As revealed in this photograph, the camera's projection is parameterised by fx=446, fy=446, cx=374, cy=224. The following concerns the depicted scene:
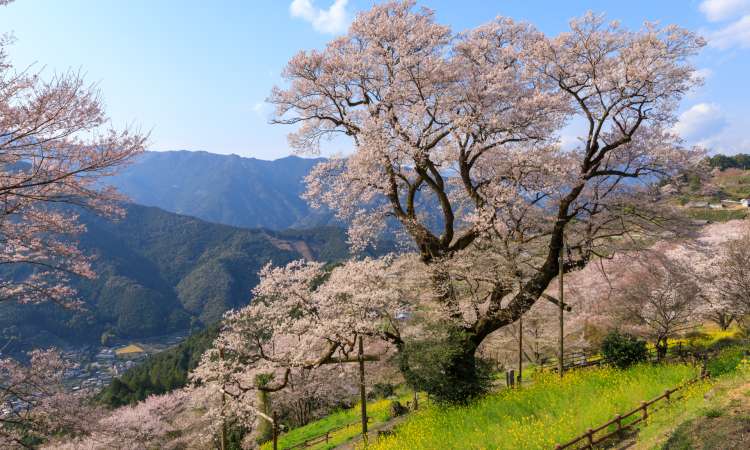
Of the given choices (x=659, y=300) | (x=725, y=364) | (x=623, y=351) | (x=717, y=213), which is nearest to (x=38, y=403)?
(x=623, y=351)

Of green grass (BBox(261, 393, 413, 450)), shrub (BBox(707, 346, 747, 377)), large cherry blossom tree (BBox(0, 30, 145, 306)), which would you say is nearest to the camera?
large cherry blossom tree (BBox(0, 30, 145, 306))

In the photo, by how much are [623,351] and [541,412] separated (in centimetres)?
655

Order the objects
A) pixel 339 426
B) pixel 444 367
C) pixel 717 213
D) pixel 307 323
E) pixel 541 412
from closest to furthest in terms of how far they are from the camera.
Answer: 1. pixel 541 412
2. pixel 444 367
3. pixel 307 323
4. pixel 339 426
5. pixel 717 213

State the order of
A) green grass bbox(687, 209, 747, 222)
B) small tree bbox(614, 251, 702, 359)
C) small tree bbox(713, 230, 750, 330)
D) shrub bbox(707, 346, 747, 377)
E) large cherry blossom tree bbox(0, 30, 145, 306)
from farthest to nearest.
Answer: green grass bbox(687, 209, 747, 222) < small tree bbox(614, 251, 702, 359) < small tree bbox(713, 230, 750, 330) < shrub bbox(707, 346, 747, 377) < large cherry blossom tree bbox(0, 30, 145, 306)

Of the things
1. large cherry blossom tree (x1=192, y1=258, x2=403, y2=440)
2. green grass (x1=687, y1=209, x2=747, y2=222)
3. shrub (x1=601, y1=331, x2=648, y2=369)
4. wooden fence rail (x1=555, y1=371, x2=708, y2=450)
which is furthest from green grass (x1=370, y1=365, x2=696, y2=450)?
green grass (x1=687, y1=209, x2=747, y2=222)

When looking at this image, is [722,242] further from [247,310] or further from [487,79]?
[247,310]

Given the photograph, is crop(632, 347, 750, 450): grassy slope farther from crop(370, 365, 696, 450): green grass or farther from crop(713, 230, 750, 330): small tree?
crop(713, 230, 750, 330): small tree

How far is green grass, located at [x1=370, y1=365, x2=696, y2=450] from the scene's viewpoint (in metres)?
11.9

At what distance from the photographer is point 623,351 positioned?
699 inches

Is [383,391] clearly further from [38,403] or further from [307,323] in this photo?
[38,403]

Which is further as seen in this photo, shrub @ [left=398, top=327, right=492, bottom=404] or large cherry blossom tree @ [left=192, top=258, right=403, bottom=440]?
large cherry blossom tree @ [left=192, top=258, right=403, bottom=440]

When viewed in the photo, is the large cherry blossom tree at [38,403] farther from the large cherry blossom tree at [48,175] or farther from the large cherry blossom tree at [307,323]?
the large cherry blossom tree at [307,323]

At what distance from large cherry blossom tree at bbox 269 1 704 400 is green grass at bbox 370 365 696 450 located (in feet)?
7.24

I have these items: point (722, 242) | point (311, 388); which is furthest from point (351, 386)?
point (722, 242)
